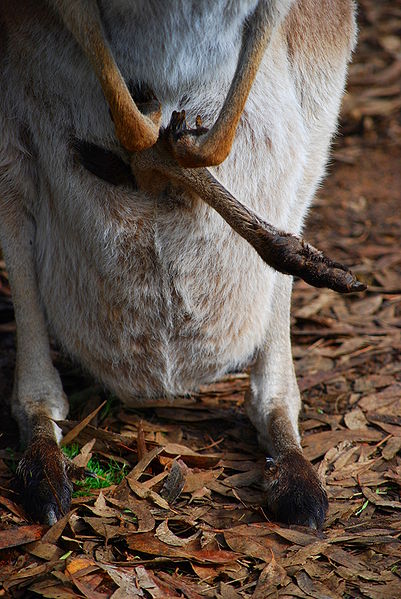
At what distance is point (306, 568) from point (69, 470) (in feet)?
2.72

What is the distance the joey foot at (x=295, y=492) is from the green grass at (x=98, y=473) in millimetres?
490

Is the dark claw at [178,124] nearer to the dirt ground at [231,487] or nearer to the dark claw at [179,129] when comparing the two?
the dark claw at [179,129]

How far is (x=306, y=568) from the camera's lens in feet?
8.11

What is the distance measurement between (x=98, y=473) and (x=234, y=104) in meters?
1.27

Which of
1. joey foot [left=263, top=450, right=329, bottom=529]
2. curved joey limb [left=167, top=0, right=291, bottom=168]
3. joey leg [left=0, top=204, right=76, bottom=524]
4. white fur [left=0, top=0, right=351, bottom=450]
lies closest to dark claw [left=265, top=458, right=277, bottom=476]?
joey foot [left=263, top=450, right=329, bottom=529]

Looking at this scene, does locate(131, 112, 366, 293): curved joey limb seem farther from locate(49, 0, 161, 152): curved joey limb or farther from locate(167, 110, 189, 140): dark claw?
locate(49, 0, 161, 152): curved joey limb

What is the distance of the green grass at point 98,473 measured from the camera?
9.21 ft

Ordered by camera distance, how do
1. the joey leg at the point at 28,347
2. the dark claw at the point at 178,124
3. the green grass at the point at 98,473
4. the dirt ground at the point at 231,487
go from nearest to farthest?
the dirt ground at the point at 231,487 < the dark claw at the point at 178,124 < the green grass at the point at 98,473 < the joey leg at the point at 28,347

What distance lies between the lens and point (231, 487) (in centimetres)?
291

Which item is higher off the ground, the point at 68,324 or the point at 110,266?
the point at 110,266

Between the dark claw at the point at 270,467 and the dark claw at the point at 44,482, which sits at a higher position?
the dark claw at the point at 44,482

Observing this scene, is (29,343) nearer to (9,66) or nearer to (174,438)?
(174,438)

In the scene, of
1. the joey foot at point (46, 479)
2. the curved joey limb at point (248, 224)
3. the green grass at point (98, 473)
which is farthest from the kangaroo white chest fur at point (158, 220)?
the joey foot at point (46, 479)

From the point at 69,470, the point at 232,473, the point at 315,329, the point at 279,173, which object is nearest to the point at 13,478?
the point at 69,470
